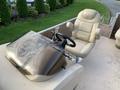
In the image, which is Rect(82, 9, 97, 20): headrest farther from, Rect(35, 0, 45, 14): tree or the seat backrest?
Rect(35, 0, 45, 14): tree

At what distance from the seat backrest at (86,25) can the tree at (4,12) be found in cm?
272

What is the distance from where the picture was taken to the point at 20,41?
2834 mm

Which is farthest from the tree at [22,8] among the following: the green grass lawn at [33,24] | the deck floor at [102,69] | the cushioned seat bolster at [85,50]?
the cushioned seat bolster at [85,50]

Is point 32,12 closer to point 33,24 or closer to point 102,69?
point 33,24

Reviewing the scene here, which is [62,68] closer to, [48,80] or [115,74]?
[48,80]

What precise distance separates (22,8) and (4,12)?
93 cm

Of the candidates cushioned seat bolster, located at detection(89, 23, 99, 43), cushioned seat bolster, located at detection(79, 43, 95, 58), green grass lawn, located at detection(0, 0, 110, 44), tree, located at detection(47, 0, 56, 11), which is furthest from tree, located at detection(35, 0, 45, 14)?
cushioned seat bolster, located at detection(79, 43, 95, 58)

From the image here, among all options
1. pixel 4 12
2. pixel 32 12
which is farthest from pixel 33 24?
pixel 4 12

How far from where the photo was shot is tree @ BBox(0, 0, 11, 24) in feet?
20.5

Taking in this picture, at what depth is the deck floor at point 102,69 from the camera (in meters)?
3.88

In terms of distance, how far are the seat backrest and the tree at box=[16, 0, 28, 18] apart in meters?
2.96

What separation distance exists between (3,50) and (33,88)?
850 millimetres

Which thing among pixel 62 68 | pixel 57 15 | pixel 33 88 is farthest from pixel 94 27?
pixel 57 15

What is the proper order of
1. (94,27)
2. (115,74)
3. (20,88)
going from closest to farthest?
(20,88), (115,74), (94,27)
